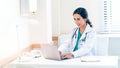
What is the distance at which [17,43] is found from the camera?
3.01 m

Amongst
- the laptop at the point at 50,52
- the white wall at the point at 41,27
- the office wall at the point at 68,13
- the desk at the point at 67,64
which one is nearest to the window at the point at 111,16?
the office wall at the point at 68,13

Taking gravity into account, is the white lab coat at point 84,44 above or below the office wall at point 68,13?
below

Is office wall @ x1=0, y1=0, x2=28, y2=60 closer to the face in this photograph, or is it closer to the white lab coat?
the white lab coat

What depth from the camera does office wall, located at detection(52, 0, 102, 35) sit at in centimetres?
405

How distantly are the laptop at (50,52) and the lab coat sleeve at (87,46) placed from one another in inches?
9.3

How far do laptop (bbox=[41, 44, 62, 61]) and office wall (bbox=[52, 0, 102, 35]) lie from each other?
1494mm

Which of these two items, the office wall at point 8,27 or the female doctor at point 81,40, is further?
the female doctor at point 81,40

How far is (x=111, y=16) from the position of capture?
406 cm

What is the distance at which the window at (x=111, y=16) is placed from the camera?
13.2 feet

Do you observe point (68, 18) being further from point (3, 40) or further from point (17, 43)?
point (3, 40)

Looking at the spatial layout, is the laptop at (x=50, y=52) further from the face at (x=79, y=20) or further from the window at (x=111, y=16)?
the window at (x=111, y=16)

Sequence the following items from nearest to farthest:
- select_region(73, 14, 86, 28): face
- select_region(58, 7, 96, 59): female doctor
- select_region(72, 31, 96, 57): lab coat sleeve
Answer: select_region(72, 31, 96, 57): lab coat sleeve
select_region(58, 7, 96, 59): female doctor
select_region(73, 14, 86, 28): face

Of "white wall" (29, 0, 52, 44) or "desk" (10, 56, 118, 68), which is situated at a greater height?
"white wall" (29, 0, 52, 44)

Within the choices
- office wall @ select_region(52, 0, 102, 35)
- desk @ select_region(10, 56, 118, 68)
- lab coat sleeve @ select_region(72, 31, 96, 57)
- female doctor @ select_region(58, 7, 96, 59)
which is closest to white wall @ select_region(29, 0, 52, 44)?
office wall @ select_region(52, 0, 102, 35)
